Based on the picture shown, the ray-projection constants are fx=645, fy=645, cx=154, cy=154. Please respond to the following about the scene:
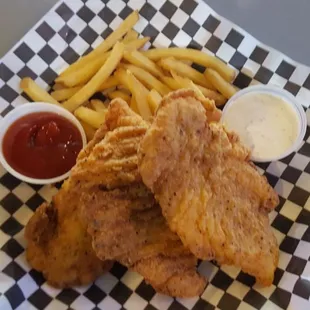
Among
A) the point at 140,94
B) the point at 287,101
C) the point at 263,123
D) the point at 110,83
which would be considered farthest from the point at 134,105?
the point at 287,101

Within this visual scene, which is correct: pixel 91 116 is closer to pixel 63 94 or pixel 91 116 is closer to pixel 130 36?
pixel 63 94

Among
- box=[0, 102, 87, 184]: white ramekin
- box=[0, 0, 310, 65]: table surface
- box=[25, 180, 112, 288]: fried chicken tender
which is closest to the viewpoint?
box=[25, 180, 112, 288]: fried chicken tender

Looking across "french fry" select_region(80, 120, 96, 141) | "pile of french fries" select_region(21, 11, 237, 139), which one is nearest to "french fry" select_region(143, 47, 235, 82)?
"pile of french fries" select_region(21, 11, 237, 139)

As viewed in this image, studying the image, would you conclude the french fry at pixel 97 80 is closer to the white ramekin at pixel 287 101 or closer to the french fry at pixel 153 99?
the french fry at pixel 153 99

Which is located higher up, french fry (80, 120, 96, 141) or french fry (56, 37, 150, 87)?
french fry (56, 37, 150, 87)

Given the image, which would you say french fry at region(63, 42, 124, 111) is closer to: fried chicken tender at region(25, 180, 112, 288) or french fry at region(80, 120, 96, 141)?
french fry at region(80, 120, 96, 141)

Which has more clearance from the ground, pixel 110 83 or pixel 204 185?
pixel 204 185

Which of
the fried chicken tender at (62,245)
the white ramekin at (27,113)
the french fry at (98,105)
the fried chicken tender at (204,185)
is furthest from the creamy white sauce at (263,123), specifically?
the fried chicken tender at (62,245)
